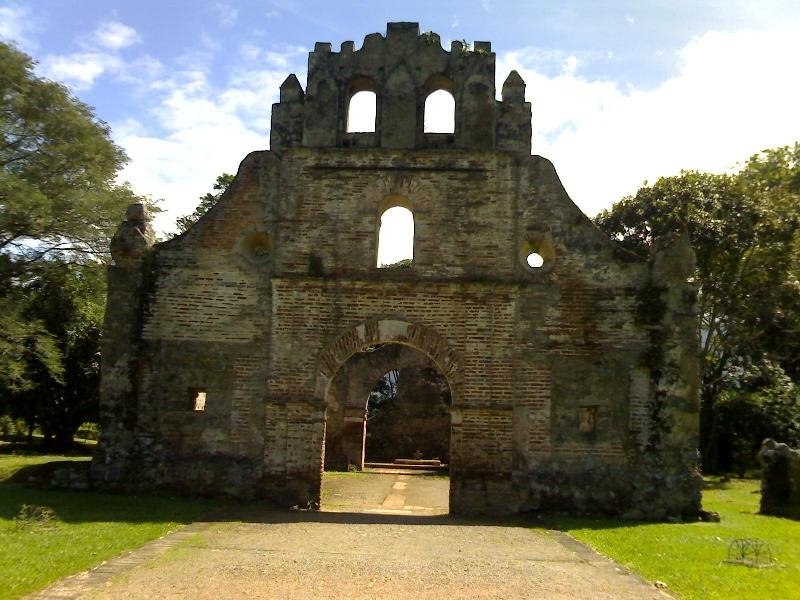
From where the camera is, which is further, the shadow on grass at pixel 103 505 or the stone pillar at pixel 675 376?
the stone pillar at pixel 675 376

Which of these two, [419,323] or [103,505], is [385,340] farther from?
[103,505]

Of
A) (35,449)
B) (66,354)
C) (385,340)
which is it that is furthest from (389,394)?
(385,340)

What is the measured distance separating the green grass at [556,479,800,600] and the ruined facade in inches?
37.6

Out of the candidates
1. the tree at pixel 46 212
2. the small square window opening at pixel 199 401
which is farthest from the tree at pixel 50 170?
the small square window opening at pixel 199 401

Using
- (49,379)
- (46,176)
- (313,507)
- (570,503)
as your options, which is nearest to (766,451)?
(570,503)

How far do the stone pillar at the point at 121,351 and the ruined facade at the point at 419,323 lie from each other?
0.03m

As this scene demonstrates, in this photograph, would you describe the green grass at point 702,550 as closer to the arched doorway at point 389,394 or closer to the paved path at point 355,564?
the paved path at point 355,564

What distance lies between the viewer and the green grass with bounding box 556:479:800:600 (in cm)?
760

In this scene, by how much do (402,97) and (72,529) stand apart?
8.76m

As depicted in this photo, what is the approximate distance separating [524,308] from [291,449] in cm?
459

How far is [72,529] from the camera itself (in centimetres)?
952

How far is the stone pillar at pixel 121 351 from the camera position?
12852mm

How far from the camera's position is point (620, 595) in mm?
7305

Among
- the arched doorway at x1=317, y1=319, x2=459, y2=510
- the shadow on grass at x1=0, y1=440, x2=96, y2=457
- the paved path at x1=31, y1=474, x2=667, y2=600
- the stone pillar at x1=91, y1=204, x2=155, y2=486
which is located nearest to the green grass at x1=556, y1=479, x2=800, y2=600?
the paved path at x1=31, y1=474, x2=667, y2=600
